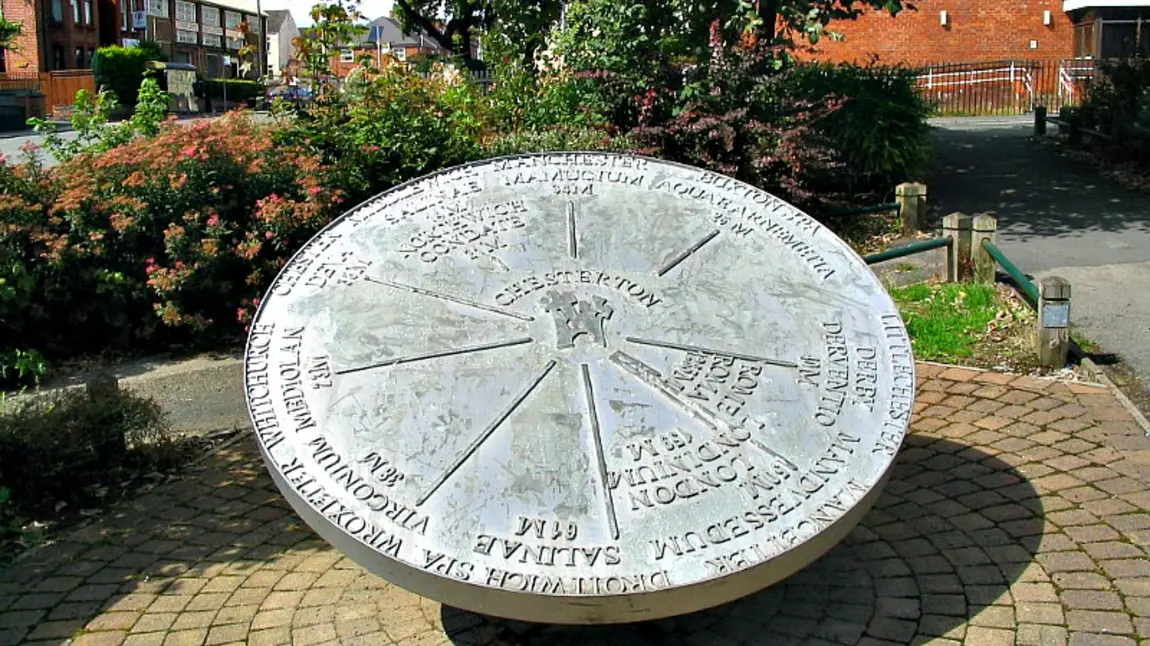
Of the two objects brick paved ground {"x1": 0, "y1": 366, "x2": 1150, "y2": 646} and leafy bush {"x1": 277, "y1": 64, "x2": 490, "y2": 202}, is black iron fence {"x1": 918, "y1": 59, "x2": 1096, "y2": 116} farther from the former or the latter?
brick paved ground {"x1": 0, "y1": 366, "x2": 1150, "y2": 646}

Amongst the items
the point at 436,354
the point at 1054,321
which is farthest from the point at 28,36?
the point at 436,354

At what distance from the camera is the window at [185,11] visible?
69.8 meters

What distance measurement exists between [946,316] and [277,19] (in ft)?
340

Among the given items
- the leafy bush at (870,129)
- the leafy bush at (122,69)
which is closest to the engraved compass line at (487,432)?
the leafy bush at (870,129)

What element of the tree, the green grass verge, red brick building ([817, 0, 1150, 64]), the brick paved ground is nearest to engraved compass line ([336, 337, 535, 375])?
the brick paved ground

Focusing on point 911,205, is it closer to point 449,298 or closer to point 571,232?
point 571,232

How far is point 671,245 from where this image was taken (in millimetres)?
4578

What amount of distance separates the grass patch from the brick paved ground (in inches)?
59.9

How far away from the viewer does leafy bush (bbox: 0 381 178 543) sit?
5.15 meters

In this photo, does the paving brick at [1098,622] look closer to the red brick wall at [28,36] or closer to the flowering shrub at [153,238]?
the flowering shrub at [153,238]

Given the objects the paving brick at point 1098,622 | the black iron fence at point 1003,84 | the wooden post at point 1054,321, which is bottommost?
the paving brick at point 1098,622

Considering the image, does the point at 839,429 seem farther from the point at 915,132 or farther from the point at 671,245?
the point at 915,132

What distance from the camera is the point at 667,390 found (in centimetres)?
390

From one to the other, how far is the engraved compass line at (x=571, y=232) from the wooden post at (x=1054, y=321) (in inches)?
136
